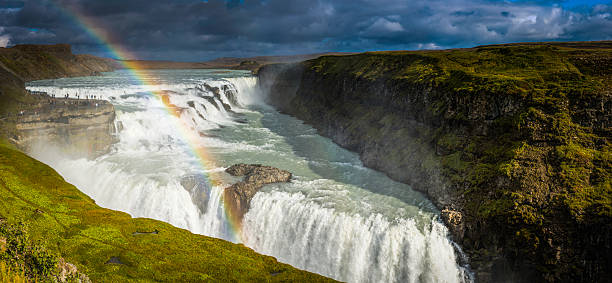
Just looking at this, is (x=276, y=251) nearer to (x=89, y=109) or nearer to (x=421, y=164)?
(x=421, y=164)

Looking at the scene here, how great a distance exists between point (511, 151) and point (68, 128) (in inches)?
1509

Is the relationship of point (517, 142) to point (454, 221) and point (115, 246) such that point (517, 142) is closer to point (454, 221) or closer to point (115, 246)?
point (454, 221)

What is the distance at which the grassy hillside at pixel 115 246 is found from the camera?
1376 centimetres

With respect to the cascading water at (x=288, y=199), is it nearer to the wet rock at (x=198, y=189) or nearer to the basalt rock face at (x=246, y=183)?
the wet rock at (x=198, y=189)

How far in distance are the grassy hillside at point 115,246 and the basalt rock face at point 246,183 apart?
6315 mm

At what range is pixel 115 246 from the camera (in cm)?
1583

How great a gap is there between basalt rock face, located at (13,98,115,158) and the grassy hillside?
508 inches

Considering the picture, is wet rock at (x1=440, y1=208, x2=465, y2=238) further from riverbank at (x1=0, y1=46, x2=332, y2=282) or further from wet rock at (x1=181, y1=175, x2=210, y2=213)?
wet rock at (x1=181, y1=175, x2=210, y2=213)

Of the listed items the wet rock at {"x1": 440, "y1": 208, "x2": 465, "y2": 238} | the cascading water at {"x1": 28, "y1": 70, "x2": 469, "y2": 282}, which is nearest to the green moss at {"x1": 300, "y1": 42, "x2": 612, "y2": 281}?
the wet rock at {"x1": 440, "y1": 208, "x2": 465, "y2": 238}

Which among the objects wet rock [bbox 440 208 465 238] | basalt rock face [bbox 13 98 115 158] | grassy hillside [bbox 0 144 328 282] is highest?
basalt rock face [bbox 13 98 115 158]

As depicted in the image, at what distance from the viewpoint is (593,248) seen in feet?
55.6

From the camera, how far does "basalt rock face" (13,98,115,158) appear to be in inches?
1266

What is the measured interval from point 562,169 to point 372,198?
1165 centimetres

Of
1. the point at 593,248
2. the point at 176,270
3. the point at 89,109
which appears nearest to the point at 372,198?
the point at 593,248
